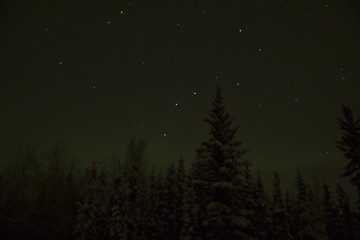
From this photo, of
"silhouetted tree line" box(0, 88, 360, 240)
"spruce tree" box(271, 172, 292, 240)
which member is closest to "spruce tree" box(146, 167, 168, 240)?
"silhouetted tree line" box(0, 88, 360, 240)

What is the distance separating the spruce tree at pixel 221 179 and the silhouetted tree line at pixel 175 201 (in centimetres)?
6

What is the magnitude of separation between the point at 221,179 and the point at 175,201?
55.9 feet

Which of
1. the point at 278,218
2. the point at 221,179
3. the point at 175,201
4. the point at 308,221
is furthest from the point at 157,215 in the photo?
the point at 221,179

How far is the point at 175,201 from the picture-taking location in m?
33.0

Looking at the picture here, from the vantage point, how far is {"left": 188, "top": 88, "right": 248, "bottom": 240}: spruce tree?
16.5 m

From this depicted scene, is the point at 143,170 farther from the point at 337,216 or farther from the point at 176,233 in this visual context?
the point at 337,216

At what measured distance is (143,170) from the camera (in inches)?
1907

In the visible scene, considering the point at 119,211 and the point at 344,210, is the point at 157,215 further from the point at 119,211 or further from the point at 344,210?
the point at 344,210

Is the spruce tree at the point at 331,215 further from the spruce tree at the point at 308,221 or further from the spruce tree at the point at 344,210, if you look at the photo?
the spruce tree at the point at 308,221

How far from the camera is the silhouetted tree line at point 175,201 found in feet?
57.6

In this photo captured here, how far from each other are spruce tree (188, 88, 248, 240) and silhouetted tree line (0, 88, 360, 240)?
63mm

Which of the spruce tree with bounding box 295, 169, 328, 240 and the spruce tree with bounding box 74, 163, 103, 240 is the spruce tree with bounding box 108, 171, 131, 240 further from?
the spruce tree with bounding box 295, 169, 328, 240

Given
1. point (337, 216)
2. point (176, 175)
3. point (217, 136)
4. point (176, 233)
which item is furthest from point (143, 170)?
point (337, 216)

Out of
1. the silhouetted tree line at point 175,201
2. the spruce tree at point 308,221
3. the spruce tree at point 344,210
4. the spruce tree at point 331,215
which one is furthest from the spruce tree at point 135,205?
the spruce tree at point 344,210
